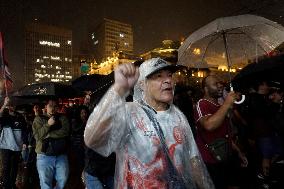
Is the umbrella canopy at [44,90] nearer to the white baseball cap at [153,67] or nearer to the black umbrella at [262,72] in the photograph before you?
the black umbrella at [262,72]

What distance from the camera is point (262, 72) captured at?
5633mm

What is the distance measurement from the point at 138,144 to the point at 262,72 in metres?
3.76

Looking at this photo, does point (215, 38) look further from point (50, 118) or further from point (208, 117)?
point (50, 118)

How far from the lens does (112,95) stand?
7.60 ft

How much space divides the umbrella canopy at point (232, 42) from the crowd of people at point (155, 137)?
0.78 meters

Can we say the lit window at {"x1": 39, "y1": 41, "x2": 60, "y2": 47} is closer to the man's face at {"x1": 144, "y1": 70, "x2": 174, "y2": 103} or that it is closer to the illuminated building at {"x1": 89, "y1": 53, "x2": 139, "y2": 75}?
the illuminated building at {"x1": 89, "y1": 53, "x2": 139, "y2": 75}

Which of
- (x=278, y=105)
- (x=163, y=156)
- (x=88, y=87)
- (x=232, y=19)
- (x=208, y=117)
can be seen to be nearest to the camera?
(x=163, y=156)

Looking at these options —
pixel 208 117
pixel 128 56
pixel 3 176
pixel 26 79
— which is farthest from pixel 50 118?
pixel 26 79

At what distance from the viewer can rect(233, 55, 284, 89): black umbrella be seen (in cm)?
510

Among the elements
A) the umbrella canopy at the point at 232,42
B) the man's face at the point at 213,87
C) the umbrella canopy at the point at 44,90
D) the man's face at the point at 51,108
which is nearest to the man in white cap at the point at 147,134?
the man's face at the point at 213,87

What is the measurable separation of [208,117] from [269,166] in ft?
8.54

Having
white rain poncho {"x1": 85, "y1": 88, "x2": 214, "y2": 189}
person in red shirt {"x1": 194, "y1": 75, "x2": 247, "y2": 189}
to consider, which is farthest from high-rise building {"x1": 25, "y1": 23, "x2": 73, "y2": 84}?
white rain poncho {"x1": 85, "y1": 88, "x2": 214, "y2": 189}

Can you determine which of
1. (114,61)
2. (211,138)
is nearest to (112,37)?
(114,61)

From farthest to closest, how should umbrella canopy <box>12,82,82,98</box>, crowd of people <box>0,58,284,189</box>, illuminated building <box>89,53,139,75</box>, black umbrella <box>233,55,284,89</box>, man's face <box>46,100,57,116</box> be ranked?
illuminated building <box>89,53,139,75</box>
umbrella canopy <box>12,82,82,98</box>
man's face <box>46,100,57,116</box>
black umbrella <box>233,55,284,89</box>
crowd of people <box>0,58,284,189</box>
